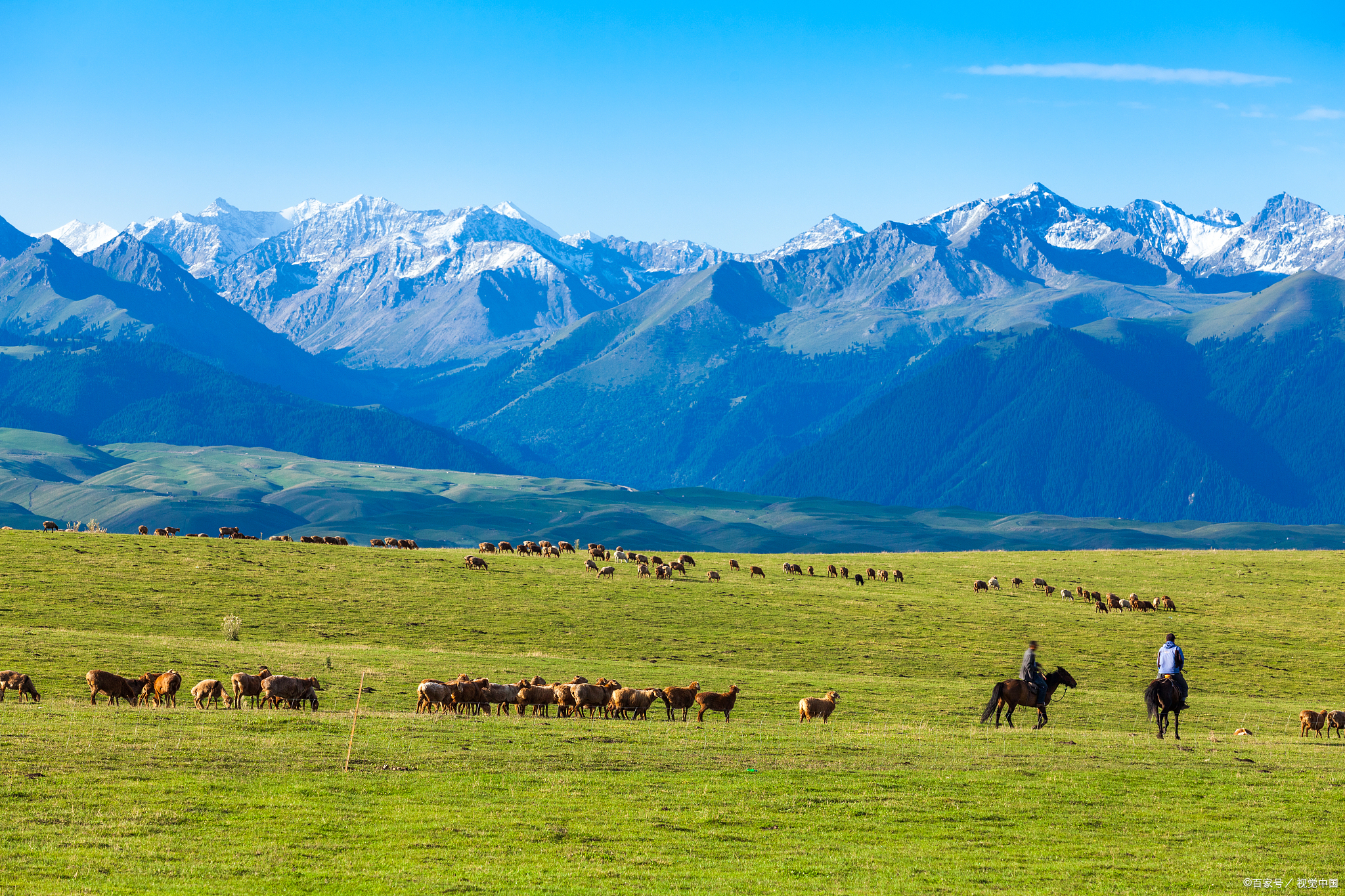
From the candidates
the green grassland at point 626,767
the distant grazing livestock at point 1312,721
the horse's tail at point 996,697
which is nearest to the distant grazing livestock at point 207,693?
the green grassland at point 626,767

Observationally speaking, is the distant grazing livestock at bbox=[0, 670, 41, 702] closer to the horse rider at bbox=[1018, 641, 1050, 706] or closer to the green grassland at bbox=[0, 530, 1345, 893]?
the green grassland at bbox=[0, 530, 1345, 893]

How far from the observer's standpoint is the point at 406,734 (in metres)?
34.3

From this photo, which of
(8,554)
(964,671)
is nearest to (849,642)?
(964,671)

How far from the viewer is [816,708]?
142 feet

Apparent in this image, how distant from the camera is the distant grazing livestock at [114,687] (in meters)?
40.1

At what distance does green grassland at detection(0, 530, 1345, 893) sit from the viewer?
74.8 feet

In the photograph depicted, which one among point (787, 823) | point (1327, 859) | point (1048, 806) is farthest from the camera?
point (1048, 806)

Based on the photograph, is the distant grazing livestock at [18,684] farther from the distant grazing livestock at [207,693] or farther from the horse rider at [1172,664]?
the horse rider at [1172,664]

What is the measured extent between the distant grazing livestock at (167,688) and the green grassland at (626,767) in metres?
0.65

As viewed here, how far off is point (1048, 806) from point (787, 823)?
6753 mm

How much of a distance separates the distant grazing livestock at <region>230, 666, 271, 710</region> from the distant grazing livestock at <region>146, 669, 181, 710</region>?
1.81 meters

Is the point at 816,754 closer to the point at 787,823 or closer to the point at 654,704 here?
the point at 787,823

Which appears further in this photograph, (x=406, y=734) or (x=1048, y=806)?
(x=406, y=734)

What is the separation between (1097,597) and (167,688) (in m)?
66.2
